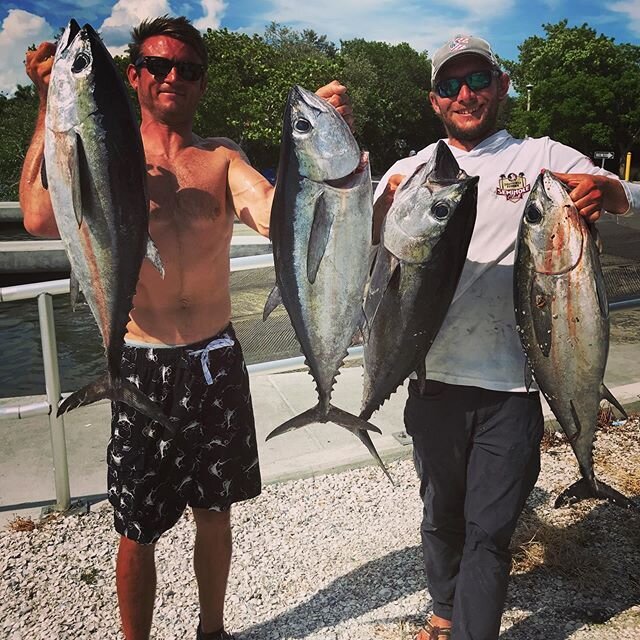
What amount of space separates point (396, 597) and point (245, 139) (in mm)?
27000

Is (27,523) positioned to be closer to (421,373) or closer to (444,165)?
(421,373)

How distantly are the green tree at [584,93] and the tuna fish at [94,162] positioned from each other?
43.5 meters

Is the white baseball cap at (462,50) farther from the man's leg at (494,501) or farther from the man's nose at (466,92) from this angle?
the man's leg at (494,501)

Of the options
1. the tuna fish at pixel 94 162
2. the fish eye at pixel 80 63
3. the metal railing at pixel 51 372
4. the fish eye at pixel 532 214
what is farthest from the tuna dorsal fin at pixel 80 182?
the metal railing at pixel 51 372

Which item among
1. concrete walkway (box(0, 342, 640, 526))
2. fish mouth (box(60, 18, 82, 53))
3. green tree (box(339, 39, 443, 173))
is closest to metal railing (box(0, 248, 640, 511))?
concrete walkway (box(0, 342, 640, 526))

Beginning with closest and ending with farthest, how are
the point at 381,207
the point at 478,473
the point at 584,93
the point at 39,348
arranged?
the point at 381,207 → the point at 478,473 → the point at 39,348 → the point at 584,93

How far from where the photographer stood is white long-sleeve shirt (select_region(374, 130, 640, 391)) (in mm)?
2250

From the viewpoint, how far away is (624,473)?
386 cm

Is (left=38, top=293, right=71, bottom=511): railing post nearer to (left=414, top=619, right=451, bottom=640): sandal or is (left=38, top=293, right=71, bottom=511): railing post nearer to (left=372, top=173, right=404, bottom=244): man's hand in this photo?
(left=372, top=173, right=404, bottom=244): man's hand

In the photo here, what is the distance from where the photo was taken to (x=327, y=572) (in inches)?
119

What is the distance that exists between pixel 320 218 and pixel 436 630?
1812 millimetres

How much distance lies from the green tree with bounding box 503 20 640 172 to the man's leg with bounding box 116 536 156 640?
43373mm

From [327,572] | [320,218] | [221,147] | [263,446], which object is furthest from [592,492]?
[263,446]

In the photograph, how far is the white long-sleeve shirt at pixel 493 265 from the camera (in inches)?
88.6
